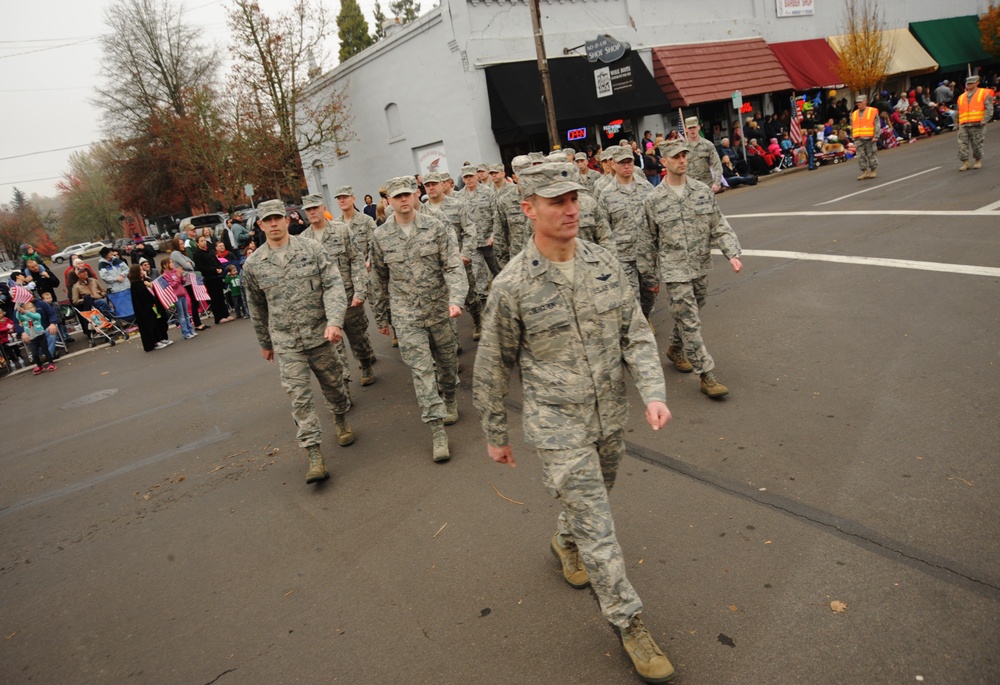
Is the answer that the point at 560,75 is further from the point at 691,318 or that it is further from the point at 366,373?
the point at 691,318

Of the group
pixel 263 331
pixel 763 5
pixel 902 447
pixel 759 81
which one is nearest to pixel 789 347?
pixel 902 447

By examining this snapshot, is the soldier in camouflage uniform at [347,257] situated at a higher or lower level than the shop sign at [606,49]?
lower

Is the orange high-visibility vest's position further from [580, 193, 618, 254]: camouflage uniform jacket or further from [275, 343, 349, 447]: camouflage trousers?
[275, 343, 349, 447]: camouflage trousers

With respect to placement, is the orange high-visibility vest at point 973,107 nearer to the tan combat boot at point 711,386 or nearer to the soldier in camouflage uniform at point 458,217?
the soldier in camouflage uniform at point 458,217

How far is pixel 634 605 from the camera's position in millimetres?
2967

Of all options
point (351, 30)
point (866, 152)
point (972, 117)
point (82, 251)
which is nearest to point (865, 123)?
point (866, 152)

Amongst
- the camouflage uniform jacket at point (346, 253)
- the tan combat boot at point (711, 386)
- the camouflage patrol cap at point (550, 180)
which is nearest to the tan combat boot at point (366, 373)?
the camouflage uniform jacket at point (346, 253)

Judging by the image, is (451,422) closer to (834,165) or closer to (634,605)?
(634,605)

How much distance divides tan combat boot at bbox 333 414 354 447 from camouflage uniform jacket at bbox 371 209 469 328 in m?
1.16

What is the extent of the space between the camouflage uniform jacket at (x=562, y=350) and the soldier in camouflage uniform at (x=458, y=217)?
527cm

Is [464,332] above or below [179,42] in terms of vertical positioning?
below

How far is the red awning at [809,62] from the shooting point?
2786 cm

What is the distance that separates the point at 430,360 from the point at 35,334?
A: 35.5 feet

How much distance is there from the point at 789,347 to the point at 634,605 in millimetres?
4530
